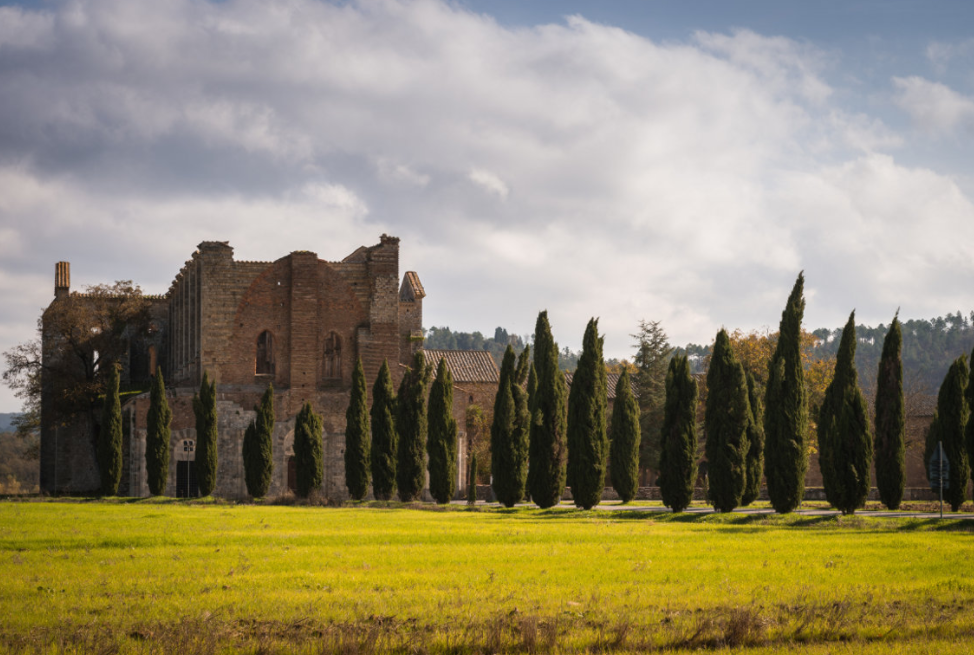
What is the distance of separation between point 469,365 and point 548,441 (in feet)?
91.2

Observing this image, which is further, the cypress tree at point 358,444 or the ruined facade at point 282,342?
the ruined facade at point 282,342

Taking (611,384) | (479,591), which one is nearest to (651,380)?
(611,384)

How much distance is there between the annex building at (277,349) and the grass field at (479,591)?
25.4 m

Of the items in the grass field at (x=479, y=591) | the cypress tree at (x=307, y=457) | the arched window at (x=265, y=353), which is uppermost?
the arched window at (x=265, y=353)

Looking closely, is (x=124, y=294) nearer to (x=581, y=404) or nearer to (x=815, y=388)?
(x=581, y=404)

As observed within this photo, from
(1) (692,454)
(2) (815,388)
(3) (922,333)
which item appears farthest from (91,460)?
(3) (922,333)

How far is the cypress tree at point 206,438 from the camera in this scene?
41562 mm

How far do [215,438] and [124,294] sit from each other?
605 inches

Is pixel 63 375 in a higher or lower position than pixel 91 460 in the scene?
higher

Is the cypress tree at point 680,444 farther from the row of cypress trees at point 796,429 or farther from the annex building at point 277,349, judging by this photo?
the annex building at point 277,349

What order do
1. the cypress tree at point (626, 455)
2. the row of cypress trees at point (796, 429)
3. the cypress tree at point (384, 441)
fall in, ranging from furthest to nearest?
the cypress tree at point (384, 441) < the cypress tree at point (626, 455) < the row of cypress trees at point (796, 429)

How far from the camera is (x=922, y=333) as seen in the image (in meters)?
156

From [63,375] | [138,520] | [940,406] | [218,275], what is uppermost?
[218,275]

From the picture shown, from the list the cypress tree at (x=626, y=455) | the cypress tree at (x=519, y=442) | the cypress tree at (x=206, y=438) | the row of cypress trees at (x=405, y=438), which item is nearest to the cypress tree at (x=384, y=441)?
the row of cypress trees at (x=405, y=438)
